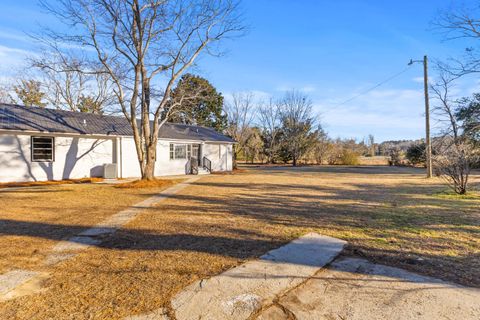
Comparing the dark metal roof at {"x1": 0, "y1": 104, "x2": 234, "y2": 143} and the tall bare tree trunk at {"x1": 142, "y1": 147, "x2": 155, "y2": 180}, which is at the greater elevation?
the dark metal roof at {"x1": 0, "y1": 104, "x2": 234, "y2": 143}

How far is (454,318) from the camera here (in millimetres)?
2355

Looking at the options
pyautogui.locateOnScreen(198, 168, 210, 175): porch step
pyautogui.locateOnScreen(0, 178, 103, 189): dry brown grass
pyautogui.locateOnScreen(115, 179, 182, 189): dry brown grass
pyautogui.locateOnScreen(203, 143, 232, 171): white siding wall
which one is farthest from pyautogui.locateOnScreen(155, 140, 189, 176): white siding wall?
pyautogui.locateOnScreen(115, 179, 182, 189): dry brown grass

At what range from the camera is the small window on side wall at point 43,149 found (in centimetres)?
1343

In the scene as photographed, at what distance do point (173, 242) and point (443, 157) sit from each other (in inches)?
387

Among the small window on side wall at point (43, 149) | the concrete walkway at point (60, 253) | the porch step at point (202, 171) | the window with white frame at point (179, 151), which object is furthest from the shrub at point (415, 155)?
the small window on side wall at point (43, 149)

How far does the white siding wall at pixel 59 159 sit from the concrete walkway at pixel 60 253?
9203 mm

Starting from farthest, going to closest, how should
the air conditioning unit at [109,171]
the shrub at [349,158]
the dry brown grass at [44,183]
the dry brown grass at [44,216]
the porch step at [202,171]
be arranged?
the shrub at [349,158]
the porch step at [202,171]
the air conditioning unit at [109,171]
the dry brown grass at [44,183]
the dry brown grass at [44,216]

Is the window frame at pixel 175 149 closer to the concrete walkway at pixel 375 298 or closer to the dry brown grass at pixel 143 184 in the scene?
the dry brown grass at pixel 143 184

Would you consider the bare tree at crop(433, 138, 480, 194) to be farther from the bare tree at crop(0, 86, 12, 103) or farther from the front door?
the bare tree at crop(0, 86, 12, 103)

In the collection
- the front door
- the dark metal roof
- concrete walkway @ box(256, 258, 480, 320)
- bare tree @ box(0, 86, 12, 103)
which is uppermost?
bare tree @ box(0, 86, 12, 103)

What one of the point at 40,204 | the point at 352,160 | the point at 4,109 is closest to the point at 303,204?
the point at 40,204

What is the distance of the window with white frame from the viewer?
61.0 feet

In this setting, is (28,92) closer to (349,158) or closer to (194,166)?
(194,166)

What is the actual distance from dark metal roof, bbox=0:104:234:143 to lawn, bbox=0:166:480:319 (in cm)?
633
